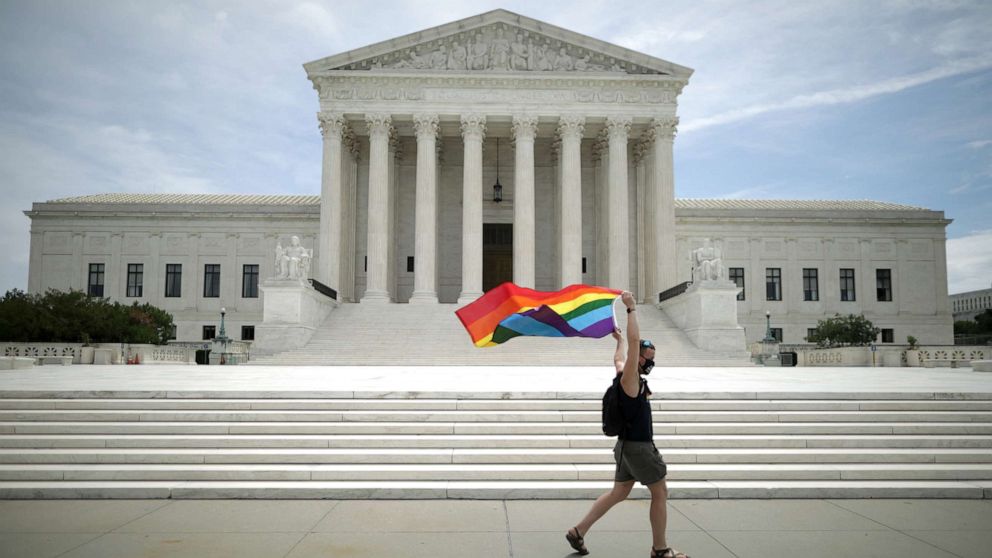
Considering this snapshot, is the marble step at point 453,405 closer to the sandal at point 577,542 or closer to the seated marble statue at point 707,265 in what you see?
the sandal at point 577,542

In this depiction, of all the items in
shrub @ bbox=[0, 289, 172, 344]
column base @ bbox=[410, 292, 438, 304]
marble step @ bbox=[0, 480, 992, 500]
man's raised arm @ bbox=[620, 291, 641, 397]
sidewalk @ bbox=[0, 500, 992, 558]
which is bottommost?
sidewalk @ bbox=[0, 500, 992, 558]

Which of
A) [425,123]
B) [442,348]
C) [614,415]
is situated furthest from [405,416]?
[425,123]

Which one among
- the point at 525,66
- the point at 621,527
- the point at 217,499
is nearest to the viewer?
the point at 621,527

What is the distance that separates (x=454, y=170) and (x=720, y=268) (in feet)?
70.1

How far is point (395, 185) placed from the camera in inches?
1921

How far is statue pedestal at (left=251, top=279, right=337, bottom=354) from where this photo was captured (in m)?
33.3

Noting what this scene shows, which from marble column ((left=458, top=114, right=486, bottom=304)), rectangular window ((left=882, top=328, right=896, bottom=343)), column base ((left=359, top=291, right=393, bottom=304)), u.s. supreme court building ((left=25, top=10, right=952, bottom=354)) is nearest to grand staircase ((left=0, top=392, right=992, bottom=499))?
u.s. supreme court building ((left=25, top=10, right=952, bottom=354))

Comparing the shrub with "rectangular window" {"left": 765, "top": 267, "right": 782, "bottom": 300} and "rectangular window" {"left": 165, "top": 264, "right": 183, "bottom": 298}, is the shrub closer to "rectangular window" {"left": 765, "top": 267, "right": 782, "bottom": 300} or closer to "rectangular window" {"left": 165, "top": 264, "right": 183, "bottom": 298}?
"rectangular window" {"left": 165, "top": 264, "right": 183, "bottom": 298}

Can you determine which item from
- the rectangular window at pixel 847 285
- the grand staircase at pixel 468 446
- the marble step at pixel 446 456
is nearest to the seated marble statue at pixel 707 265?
the grand staircase at pixel 468 446

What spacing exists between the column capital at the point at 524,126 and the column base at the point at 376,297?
11.9m

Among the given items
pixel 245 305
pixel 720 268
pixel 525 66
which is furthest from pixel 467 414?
pixel 245 305

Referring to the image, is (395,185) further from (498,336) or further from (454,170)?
(498,336)

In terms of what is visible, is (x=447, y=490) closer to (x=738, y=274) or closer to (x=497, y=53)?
(x=497, y=53)

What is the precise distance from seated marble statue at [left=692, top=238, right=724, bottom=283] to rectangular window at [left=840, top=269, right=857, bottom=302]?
28687 millimetres
